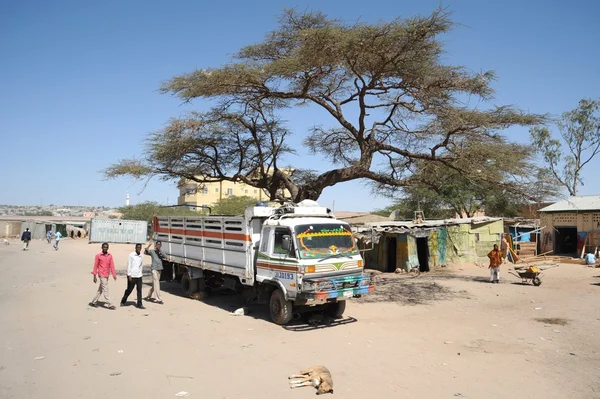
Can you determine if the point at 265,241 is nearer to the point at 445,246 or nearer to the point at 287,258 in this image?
the point at 287,258

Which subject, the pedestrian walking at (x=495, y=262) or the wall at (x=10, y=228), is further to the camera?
the wall at (x=10, y=228)

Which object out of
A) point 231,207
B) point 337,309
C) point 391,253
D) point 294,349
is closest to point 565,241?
point 391,253

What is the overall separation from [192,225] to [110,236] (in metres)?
41.0

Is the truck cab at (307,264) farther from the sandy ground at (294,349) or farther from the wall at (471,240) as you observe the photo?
the wall at (471,240)

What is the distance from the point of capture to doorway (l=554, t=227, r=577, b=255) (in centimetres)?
3061

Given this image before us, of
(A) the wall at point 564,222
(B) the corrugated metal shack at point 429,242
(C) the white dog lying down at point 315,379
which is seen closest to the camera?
(C) the white dog lying down at point 315,379

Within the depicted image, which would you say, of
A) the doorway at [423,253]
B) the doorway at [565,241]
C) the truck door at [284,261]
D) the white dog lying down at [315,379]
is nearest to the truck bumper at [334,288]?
the truck door at [284,261]

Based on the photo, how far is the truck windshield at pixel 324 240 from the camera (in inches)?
388

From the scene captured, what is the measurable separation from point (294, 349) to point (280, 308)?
6.69 feet

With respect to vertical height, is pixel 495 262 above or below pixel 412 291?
above

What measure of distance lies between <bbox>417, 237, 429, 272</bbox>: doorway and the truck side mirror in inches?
564

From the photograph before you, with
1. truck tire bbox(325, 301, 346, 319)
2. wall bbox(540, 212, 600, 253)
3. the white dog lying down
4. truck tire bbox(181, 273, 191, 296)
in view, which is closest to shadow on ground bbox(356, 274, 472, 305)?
truck tire bbox(325, 301, 346, 319)

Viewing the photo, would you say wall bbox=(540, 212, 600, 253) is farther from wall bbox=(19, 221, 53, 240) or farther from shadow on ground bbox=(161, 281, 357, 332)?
wall bbox=(19, 221, 53, 240)

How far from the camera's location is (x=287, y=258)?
32.3 feet
